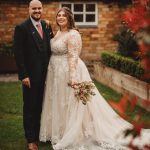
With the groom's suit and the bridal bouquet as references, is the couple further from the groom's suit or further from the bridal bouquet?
the bridal bouquet

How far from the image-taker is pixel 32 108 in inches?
282

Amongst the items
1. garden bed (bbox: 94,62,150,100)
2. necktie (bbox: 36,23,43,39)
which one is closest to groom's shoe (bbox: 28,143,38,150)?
necktie (bbox: 36,23,43,39)

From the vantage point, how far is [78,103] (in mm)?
7309

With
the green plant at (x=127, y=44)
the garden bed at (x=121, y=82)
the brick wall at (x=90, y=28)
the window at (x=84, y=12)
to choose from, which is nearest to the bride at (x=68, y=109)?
the garden bed at (x=121, y=82)

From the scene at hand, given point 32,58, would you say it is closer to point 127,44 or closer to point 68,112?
point 68,112

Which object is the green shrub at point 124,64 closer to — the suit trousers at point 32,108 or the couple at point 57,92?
the couple at point 57,92

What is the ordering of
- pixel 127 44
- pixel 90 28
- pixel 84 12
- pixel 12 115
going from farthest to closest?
1. pixel 84 12
2. pixel 90 28
3. pixel 127 44
4. pixel 12 115

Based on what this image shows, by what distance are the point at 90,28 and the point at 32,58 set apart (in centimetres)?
1219

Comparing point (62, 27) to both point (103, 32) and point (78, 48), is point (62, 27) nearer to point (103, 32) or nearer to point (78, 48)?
point (78, 48)

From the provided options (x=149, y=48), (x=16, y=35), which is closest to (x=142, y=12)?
(x=149, y=48)

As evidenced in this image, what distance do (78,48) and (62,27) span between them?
1.30 feet

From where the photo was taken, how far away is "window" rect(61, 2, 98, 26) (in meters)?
19.2

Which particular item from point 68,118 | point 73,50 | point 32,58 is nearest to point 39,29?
point 32,58

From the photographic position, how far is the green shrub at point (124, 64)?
1150cm
